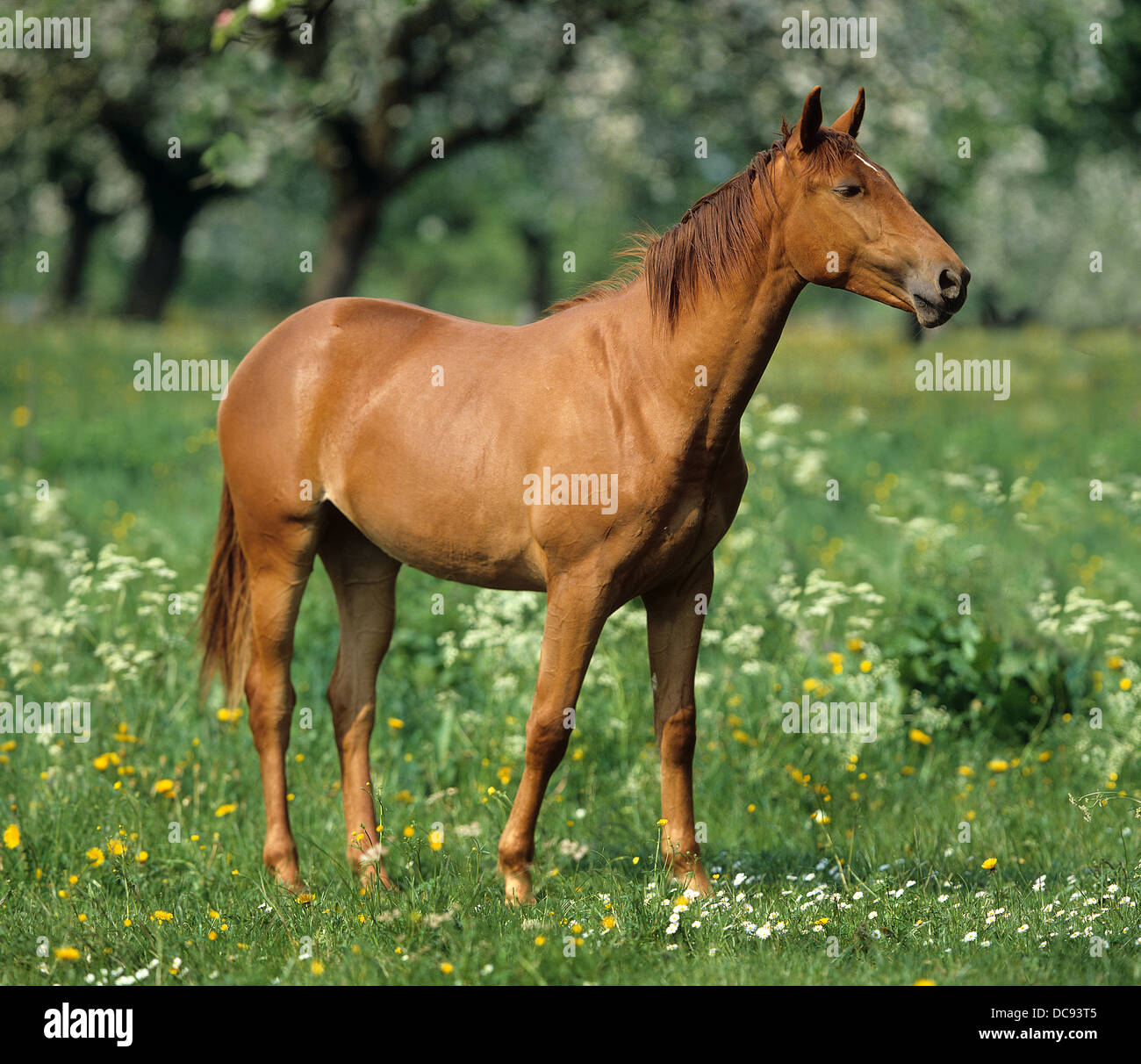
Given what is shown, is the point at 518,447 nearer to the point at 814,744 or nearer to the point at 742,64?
the point at 814,744

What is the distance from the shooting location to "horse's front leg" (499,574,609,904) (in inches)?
158

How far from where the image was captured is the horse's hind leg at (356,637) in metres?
4.96

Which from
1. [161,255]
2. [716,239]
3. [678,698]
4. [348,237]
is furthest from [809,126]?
[161,255]

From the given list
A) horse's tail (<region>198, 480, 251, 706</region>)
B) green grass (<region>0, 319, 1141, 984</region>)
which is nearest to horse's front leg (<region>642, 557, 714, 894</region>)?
green grass (<region>0, 319, 1141, 984</region>)

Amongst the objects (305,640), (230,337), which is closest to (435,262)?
(230,337)

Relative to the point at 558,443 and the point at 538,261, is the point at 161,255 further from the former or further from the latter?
the point at 558,443

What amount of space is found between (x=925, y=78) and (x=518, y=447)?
40.4ft

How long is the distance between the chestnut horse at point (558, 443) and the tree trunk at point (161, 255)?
2053 cm

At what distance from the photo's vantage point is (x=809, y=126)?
12.1ft

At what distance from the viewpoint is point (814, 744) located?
5719mm
